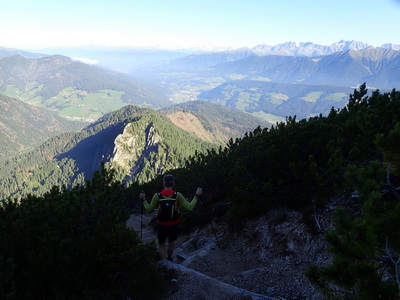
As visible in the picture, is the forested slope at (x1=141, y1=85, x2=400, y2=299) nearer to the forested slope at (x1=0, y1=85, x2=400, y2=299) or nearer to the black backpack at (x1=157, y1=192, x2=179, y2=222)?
the forested slope at (x1=0, y1=85, x2=400, y2=299)

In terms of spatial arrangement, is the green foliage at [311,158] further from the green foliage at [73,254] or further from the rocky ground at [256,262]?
the green foliage at [73,254]

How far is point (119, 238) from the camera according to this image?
23.9 feet

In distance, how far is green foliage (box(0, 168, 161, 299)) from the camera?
586 centimetres

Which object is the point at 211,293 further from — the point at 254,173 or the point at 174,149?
the point at 174,149

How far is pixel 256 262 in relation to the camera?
10.7 meters

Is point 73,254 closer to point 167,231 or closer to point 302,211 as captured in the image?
point 167,231

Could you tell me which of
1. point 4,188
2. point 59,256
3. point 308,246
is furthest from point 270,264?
point 4,188

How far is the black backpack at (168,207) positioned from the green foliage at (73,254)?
3.51ft

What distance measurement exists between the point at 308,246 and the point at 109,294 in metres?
6.87

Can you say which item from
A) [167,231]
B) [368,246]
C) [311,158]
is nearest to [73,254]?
[167,231]

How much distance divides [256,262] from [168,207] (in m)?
4.98

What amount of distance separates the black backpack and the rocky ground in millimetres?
1696

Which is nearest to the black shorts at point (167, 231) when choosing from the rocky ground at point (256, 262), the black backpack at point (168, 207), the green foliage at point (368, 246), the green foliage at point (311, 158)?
the black backpack at point (168, 207)

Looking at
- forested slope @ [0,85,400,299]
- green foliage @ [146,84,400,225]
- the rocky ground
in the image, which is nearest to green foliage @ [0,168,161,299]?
forested slope @ [0,85,400,299]
